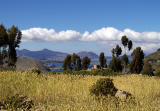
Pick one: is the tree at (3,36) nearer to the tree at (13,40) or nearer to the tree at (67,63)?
the tree at (13,40)

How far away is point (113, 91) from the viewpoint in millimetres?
10727

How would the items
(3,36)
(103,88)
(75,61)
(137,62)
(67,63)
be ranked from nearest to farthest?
(103,88)
(3,36)
(137,62)
(75,61)
(67,63)

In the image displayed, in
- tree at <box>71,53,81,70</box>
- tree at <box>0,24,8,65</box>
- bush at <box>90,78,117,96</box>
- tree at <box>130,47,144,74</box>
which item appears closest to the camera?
bush at <box>90,78,117,96</box>

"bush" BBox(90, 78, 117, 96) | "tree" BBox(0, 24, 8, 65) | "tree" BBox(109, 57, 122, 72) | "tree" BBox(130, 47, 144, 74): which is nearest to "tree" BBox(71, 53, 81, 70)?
"tree" BBox(109, 57, 122, 72)

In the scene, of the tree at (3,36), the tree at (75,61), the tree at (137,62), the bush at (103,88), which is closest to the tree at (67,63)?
the tree at (75,61)

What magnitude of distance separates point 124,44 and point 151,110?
5326 centimetres

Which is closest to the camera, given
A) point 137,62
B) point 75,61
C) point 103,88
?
point 103,88

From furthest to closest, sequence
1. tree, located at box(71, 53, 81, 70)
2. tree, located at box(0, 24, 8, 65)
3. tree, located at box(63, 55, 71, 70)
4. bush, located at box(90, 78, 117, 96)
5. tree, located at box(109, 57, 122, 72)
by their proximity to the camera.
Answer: tree, located at box(63, 55, 71, 70), tree, located at box(71, 53, 81, 70), tree, located at box(109, 57, 122, 72), tree, located at box(0, 24, 8, 65), bush, located at box(90, 78, 117, 96)

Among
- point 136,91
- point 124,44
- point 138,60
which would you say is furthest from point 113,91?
point 124,44

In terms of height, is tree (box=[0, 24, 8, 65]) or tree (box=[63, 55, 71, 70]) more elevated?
tree (box=[0, 24, 8, 65])

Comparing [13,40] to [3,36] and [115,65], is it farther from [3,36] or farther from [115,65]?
[115,65]

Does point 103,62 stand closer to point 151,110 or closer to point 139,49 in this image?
point 139,49

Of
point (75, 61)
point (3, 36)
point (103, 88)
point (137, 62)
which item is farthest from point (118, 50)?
point (103, 88)

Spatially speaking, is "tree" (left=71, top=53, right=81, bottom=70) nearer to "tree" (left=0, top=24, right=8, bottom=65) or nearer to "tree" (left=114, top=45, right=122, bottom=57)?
"tree" (left=114, top=45, right=122, bottom=57)
